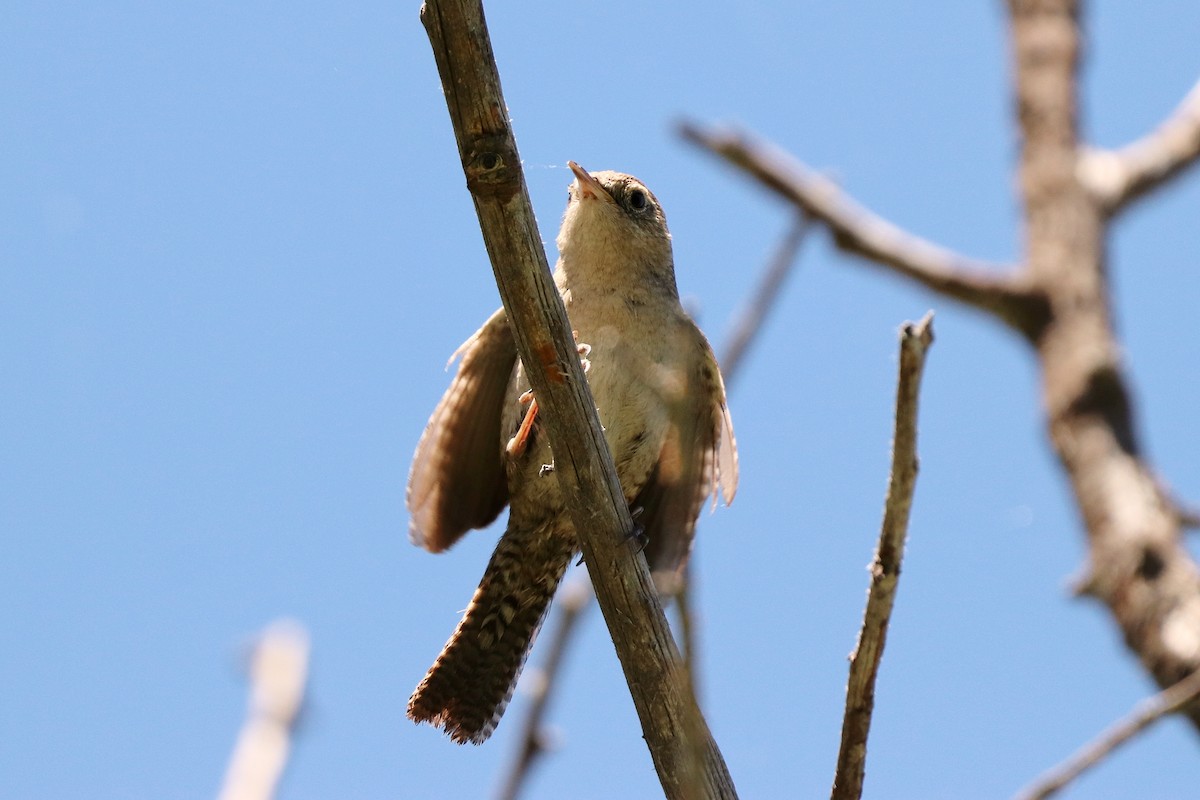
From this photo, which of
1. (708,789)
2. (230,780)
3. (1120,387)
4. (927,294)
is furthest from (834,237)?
(230,780)

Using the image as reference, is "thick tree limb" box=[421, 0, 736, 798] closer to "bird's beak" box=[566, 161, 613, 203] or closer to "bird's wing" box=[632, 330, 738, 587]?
"bird's wing" box=[632, 330, 738, 587]

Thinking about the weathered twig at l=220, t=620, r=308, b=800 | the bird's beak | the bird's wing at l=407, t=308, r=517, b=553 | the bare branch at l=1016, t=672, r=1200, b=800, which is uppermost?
the bird's beak

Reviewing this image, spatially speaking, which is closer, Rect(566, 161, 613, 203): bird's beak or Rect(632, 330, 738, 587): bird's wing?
Rect(632, 330, 738, 587): bird's wing

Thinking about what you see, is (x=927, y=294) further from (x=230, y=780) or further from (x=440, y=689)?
(x=230, y=780)

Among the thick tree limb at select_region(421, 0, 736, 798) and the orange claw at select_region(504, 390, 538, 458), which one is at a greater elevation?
the orange claw at select_region(504, 390, 538, 458)

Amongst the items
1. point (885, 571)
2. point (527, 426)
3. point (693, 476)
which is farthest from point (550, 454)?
point (885, 571)

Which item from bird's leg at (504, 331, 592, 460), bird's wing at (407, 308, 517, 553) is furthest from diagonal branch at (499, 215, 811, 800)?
bird's wing at (407, 308, 517, 553)

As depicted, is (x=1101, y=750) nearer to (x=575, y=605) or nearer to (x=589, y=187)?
(x=575, y=605)
